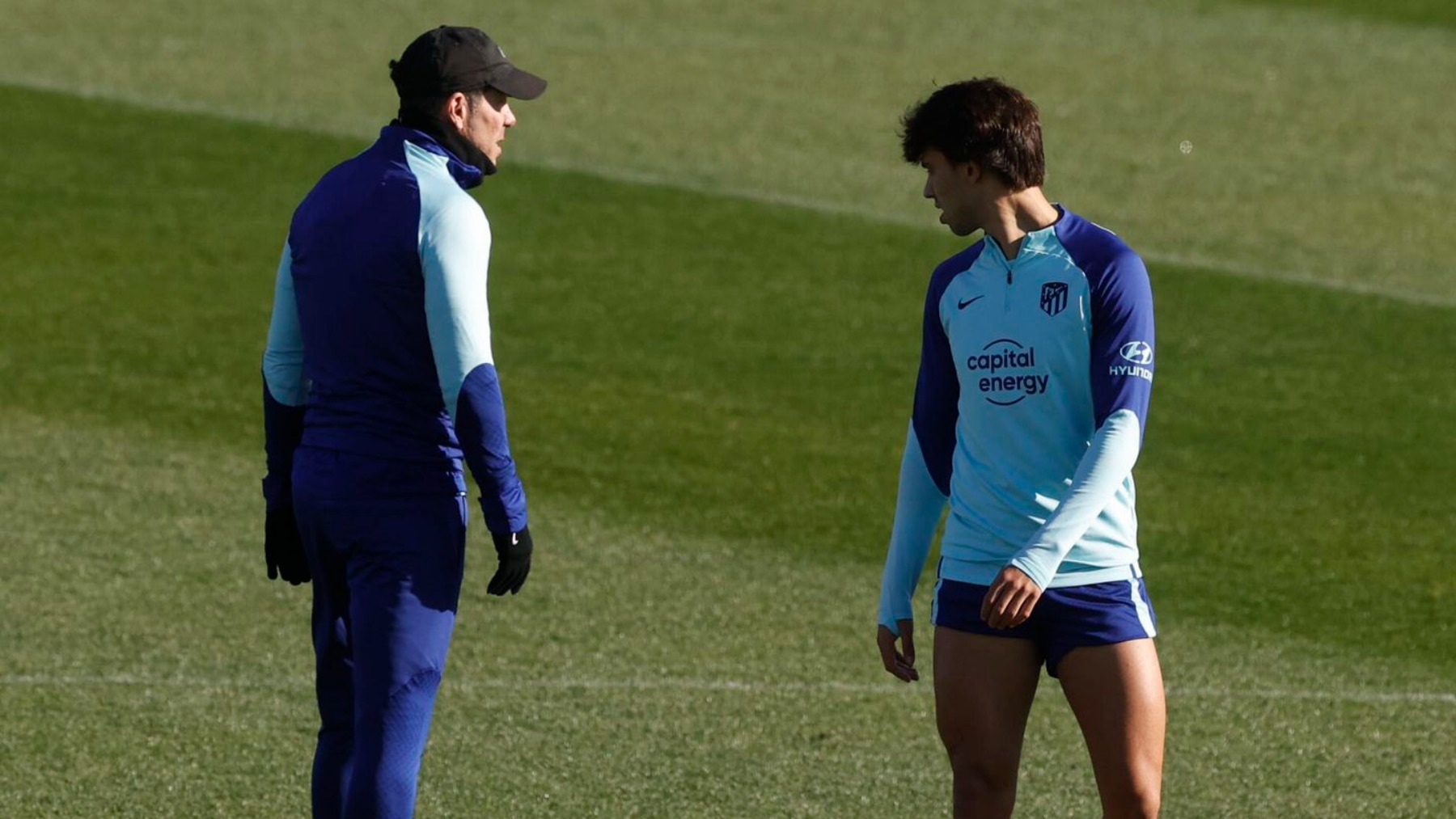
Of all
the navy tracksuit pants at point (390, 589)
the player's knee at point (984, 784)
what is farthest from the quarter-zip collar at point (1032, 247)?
the navy tracksuit pants at point (390, 589)

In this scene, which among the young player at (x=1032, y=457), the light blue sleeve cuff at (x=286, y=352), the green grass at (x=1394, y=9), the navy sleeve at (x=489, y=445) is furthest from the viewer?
the green grass at (x=1394, y=9)

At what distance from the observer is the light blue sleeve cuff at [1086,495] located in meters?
4.77

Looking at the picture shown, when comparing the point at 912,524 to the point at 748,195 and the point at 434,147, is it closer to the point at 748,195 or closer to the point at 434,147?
the point at 434,147

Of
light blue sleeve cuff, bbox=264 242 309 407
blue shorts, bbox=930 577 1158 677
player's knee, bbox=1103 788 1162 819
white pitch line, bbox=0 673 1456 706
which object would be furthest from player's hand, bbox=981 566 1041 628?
white pitch line, bbox=0 673 1456 706

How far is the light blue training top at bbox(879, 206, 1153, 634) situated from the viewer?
4828mm

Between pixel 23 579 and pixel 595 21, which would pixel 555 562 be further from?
pixel 595 21

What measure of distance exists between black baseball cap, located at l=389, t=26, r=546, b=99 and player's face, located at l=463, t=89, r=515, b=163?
0.04m

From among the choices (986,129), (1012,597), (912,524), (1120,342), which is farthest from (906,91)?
(1012,597)

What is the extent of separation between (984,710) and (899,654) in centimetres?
40

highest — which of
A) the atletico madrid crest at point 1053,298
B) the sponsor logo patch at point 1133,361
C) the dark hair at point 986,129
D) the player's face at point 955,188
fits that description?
the dark hair at point 986,129

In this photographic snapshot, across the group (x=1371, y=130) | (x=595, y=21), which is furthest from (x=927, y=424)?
(x=595, y=21)

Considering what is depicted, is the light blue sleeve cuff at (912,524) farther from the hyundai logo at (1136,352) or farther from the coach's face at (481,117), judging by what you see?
the coach's face at (481,117)

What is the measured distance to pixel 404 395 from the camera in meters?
5.25

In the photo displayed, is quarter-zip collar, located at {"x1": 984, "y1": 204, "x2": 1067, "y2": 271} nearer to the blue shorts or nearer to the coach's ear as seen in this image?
the coach's ear
